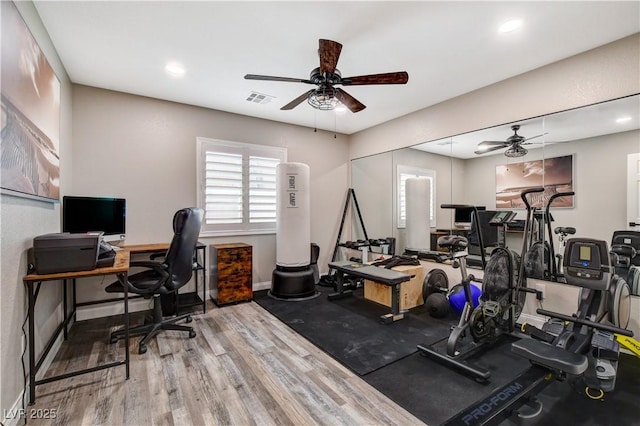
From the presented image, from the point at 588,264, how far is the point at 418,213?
99.2 inches

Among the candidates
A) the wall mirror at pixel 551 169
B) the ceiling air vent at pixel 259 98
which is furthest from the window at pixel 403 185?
the ceiling air vent at pixel 259 98

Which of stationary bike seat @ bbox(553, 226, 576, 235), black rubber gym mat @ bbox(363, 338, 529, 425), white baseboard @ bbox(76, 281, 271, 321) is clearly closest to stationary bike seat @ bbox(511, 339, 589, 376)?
black rubber gym mat @ bbox(363, 338, 529, 425)

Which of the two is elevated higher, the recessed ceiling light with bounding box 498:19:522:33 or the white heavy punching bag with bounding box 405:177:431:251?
the recessed ceiling light with bounding box 498:19:522:33

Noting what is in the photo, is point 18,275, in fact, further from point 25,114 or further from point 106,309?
point 106,309

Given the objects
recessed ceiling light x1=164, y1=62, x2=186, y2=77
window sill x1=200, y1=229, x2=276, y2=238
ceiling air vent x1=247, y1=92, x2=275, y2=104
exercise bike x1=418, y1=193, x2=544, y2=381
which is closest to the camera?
exercise bike x1=418, y1=193, x2=544, y2=381

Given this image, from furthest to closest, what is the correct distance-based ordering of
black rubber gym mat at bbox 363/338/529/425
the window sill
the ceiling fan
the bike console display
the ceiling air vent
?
the window sill, the ceiling air vent, the ceiling fan, the bike console display, black rubber gym mat at bbox 363/338/529/425

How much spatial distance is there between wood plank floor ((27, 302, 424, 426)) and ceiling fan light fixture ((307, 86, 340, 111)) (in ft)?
7.96

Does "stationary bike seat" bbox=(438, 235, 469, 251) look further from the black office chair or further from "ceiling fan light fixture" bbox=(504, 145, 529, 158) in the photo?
the black office chair

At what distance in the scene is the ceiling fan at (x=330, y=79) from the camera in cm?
230

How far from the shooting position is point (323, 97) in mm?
2799

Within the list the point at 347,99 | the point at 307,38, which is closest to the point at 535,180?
the point at 347,99

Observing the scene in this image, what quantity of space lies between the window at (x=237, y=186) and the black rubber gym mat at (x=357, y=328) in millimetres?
1245

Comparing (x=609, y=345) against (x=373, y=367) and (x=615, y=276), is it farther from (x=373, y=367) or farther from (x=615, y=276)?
(x=373, y=367)

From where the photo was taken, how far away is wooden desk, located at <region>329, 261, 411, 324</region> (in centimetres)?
334
